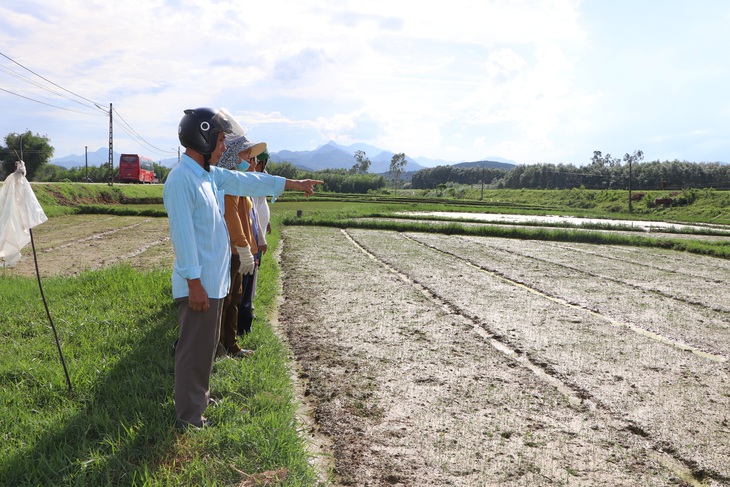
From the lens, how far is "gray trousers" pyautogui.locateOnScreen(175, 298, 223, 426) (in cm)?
289

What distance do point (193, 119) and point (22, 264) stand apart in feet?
27.8

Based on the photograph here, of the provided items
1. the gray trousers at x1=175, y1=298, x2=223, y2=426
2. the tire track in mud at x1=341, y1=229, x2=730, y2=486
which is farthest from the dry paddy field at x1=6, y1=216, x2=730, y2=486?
the gray trousers at x1=175, y1=298, x2=223, y2=426

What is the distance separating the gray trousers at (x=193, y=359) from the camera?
9.50 feet

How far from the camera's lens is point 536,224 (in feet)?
71.4

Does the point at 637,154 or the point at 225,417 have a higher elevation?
the point at 637,154

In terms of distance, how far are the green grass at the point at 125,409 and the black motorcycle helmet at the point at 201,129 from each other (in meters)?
1.62

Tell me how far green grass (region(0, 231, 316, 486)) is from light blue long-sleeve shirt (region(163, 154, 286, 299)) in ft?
2.64

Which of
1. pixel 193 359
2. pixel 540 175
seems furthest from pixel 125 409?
pixel 540 175

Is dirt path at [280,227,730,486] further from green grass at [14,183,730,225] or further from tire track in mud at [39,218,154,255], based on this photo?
green grass at [14,183,730,225]

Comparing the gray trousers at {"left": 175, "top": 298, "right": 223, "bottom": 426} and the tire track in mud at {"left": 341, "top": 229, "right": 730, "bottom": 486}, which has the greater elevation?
the gray trousers at {"left": 175, "top": 298, "right": 223, "bottom": 426}

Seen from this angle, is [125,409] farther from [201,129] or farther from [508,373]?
[508,373]

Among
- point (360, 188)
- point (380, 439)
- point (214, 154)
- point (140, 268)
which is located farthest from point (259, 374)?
point (360, 188)

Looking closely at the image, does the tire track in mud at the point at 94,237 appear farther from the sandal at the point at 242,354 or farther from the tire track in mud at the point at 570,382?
the sandal at the point at 242,354

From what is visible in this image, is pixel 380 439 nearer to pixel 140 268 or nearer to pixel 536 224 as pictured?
pixel 140 268
